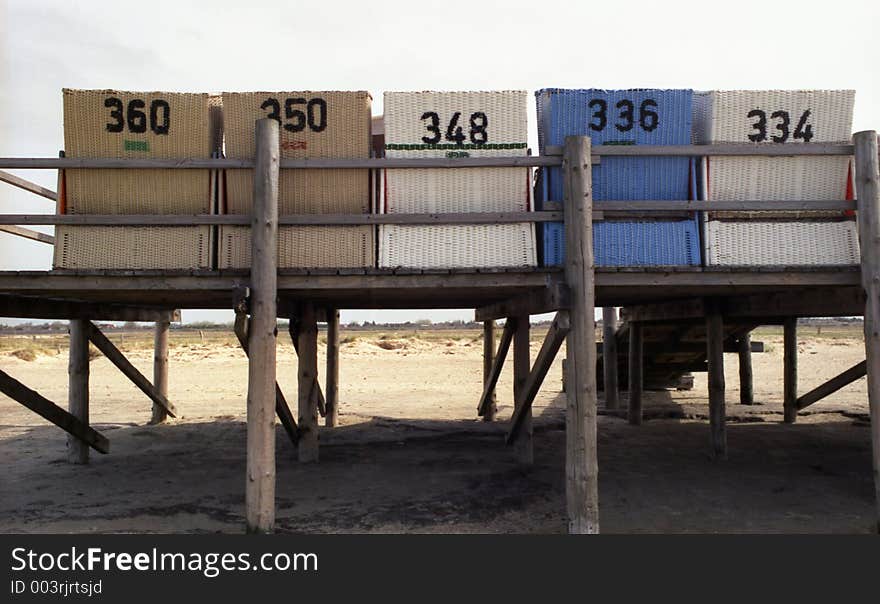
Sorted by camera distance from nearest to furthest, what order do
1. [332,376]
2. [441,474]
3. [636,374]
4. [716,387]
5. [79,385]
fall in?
[441,474] → [79,385] → [716,387] → [636,374] → [332,376]

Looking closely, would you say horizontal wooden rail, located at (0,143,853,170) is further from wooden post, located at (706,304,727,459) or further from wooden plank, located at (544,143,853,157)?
wooden post, located at (706,304,727,459)

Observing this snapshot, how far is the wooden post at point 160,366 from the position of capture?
15000 mm

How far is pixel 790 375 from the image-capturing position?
14898mm

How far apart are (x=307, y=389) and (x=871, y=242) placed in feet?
25.2

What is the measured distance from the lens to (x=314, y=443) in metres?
10.9

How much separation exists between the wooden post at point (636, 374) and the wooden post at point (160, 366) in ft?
31.8

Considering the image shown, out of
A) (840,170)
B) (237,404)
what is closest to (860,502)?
(840,170)

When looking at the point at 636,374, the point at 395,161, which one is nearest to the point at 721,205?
the point at 395,161

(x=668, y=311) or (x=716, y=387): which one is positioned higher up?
(x=668, y=311)

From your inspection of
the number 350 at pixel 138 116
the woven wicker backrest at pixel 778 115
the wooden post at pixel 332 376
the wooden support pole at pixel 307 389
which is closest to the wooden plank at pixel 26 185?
the number 350 at pixel 138 116

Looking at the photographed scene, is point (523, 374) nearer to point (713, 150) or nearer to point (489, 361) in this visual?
point (713, 150)

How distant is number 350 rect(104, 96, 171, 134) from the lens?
7.05 metres

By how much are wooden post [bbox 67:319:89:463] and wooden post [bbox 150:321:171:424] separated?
3.52 metres

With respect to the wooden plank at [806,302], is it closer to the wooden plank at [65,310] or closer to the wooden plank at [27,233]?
the wooden plank at [65,310]
